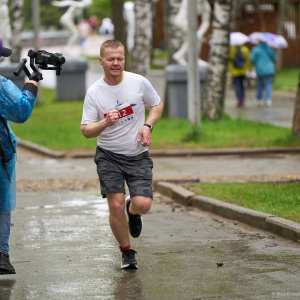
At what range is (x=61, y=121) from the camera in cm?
2233

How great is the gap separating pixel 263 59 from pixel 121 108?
18.5 m

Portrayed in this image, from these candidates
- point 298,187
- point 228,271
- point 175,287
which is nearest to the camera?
point 175,287

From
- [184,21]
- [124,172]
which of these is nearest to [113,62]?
[124,172]

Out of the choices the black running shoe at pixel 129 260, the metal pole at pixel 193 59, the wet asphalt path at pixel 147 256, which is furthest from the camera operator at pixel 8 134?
the metal pole at pixel 193 59

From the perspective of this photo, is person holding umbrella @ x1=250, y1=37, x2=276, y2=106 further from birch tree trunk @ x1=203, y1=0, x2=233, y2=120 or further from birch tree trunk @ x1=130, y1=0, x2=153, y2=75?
birch tree trunk @ x1=203, y1=0, x2=233, y2=120

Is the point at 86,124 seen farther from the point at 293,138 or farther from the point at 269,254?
the point at 293,138

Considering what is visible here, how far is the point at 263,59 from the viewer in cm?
2506

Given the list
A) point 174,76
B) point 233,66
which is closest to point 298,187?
point 174,76

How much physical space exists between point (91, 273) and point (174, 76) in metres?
14.4

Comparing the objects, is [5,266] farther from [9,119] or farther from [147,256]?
[147,256]

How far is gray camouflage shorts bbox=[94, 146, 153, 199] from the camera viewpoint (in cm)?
709

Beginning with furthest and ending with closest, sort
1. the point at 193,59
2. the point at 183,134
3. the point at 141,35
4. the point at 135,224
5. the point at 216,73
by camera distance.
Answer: the point at 141,35, the point at 216,73, the point at 183,134, the point at 193,59, the point at 135,224

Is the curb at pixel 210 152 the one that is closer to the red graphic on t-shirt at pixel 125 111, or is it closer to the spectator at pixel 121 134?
the spectator at pixel 121 134

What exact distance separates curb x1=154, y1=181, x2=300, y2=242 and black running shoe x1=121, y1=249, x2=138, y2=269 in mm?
1689
